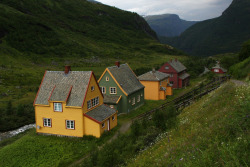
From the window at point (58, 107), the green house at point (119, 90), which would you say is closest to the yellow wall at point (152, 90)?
the green house at point (119, 90)

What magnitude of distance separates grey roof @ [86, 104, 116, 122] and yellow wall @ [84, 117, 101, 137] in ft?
2.26

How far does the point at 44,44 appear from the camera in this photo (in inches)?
4904

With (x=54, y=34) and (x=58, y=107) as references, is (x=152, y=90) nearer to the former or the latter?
(x=58, y=107)

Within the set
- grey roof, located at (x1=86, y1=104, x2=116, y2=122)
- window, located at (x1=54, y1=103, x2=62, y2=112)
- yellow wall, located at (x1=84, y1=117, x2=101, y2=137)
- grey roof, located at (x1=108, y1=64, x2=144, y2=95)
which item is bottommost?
yellow wall, located at (x1=84, y1=117, x2=101, y2=137)

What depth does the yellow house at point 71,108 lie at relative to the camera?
99.7 feet

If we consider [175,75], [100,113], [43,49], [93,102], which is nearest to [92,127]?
[100,113]

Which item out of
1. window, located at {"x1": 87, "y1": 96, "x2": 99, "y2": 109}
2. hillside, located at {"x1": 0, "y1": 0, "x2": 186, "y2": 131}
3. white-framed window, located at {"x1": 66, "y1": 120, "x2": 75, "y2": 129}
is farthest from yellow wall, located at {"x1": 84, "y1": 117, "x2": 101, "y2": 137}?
hillside, located at {"x1": 0, "y1": 0, "x2": 186, "y2": 131}

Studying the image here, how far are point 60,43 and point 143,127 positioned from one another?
119 m

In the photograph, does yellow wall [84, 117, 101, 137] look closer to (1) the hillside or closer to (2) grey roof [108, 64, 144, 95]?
(2) grey roof [108, 64, 144, 95]

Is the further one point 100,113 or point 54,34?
point 54,34

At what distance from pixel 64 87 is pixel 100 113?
6.49m

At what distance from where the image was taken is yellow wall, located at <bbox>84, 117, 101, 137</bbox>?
97.9 feet

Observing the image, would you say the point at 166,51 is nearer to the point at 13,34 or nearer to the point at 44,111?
the point at 13,34

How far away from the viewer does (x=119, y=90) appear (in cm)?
4175
